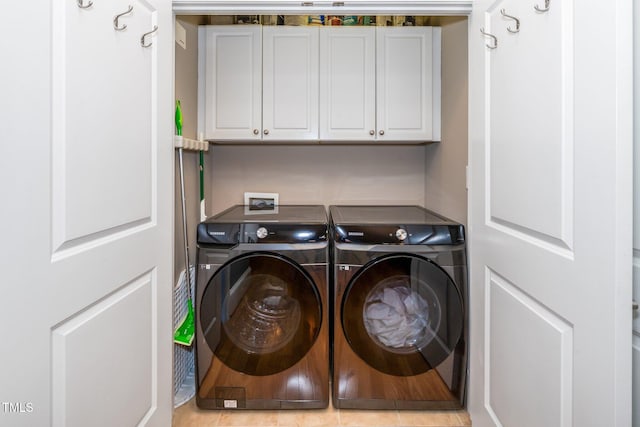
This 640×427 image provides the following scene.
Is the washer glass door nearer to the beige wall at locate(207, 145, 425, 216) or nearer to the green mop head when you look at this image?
the green mop head

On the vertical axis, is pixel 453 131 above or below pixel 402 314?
above

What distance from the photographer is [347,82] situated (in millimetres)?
2232

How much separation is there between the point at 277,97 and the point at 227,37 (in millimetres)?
443

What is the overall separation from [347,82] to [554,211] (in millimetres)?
1536

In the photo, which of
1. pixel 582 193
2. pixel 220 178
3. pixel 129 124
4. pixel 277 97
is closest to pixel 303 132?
pixel 277 97

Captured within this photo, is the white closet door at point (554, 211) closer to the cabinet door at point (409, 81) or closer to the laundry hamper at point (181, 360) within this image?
the cabinet door at point (409, 81)

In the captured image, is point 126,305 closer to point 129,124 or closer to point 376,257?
point 129,124

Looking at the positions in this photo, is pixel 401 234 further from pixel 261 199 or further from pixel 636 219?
pixel 261 199

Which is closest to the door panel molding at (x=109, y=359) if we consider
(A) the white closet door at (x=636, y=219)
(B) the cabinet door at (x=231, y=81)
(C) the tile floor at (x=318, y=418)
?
(C) the tile floor at (x=318, y=418)

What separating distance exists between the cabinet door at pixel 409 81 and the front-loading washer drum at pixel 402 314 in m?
0.90

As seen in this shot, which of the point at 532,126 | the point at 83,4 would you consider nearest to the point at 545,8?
the point at 532,126

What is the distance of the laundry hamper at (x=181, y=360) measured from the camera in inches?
73.7

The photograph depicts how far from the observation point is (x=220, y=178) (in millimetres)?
2557

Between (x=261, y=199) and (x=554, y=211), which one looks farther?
(x=261, y=199)
